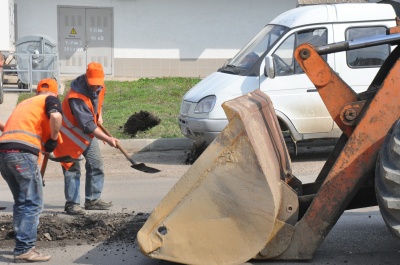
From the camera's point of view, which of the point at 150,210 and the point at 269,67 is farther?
the point at 269,67

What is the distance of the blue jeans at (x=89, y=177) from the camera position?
8.15m

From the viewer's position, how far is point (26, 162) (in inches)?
245

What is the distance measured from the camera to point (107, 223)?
7.27 meters

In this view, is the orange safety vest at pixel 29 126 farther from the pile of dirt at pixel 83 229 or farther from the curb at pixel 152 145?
the curb at pixel 152 145

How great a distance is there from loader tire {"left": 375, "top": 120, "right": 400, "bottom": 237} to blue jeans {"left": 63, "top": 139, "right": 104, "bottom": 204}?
366cm

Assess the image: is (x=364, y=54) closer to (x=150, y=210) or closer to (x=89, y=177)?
(x=150, y=210)

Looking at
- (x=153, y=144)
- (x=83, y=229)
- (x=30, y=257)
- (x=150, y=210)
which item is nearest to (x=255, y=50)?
(x=153, y=144)

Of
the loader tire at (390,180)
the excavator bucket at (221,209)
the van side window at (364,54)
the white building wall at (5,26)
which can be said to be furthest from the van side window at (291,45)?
the white building wall at (5,26)

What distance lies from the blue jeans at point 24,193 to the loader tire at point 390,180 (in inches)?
110

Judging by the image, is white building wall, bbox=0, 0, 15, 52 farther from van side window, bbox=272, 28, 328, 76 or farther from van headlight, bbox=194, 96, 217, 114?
van side window, bbox=272, 28, 328, 76

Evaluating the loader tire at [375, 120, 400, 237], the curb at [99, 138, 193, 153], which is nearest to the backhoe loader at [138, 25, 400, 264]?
the loader tire at [375, 120, 400, 237]

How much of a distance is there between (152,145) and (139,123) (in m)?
0.79

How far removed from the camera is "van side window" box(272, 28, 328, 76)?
1087 cm

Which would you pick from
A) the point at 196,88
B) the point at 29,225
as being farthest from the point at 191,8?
the point at 29,225
